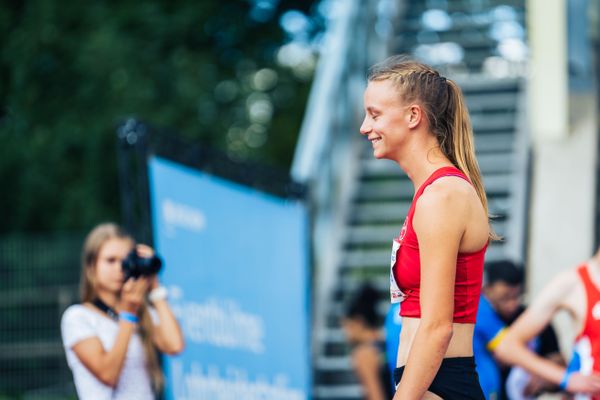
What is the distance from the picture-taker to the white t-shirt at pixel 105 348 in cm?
492

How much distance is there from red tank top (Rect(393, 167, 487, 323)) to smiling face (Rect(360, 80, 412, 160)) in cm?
16

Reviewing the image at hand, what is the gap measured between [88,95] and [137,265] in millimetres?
13433

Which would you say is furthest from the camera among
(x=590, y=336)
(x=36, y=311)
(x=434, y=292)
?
(x=36, y=311)

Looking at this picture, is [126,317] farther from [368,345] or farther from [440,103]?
[368,345]

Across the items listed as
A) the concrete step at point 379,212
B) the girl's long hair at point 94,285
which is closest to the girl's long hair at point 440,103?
the girl's long hair at point 94,285

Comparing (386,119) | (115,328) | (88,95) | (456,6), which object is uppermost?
(456,6)

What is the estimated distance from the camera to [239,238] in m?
6.96

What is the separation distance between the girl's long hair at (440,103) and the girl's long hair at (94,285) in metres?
2.05

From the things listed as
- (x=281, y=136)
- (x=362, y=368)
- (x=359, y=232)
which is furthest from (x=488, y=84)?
(x=281, y=136)

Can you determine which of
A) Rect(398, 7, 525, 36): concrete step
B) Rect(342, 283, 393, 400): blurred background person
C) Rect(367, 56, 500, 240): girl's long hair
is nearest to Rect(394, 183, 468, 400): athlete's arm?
Rect(367, 56, 500, 240): girl's long hair

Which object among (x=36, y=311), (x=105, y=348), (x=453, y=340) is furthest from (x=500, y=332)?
(x=36, y=311)

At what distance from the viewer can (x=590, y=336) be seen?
189 inches

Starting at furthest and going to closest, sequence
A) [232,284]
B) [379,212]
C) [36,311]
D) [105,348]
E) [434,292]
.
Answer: [36,311] < [379,212] < [232,284] < [105,348] < [434,292]

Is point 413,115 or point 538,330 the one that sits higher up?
point 413,115
